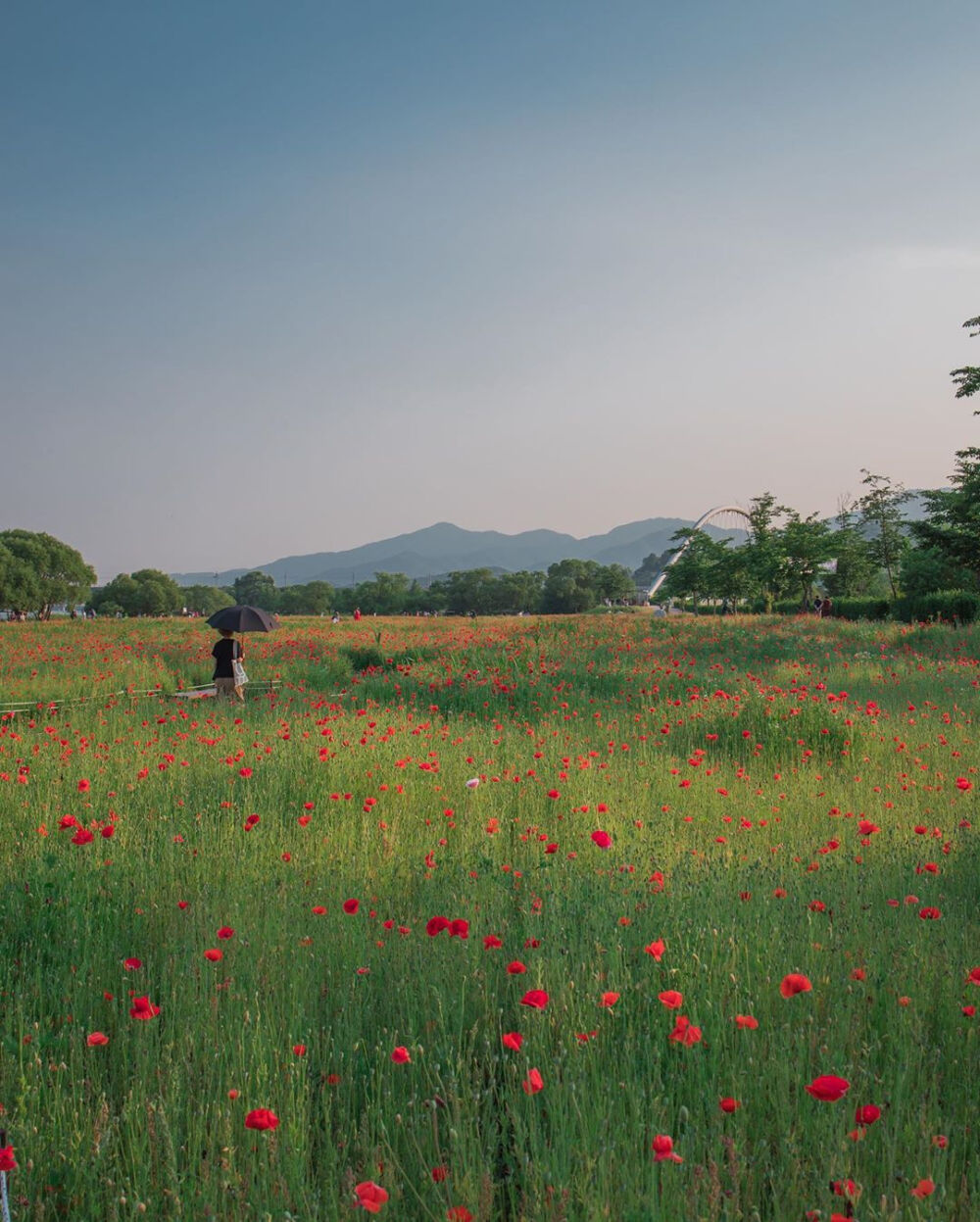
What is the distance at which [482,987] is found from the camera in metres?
3.32

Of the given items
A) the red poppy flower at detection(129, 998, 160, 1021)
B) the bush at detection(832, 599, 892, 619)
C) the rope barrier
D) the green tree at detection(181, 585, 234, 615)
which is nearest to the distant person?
the rope barrier

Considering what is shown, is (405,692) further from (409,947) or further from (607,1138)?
(607,1138)

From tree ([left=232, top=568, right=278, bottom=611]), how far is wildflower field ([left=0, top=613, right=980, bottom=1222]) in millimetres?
153975

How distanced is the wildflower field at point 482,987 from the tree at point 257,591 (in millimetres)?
153975

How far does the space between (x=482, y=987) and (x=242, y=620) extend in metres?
11.6

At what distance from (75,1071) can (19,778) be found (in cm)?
434

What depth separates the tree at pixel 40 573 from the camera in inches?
3354

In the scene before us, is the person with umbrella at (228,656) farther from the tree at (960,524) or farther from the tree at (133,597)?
the tree at (133,597)

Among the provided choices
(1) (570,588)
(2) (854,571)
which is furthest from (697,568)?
(1) (570,588)

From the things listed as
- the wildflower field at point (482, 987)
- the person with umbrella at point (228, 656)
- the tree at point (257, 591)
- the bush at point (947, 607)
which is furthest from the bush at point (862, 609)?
the tree at point (257, 591)

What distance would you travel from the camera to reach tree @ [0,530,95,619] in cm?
8519

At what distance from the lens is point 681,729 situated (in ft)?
33.6

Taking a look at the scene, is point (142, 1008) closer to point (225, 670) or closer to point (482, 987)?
point (482, 987)

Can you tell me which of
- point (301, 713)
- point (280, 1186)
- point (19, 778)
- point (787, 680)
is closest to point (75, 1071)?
Answer: point (280, 1186)
